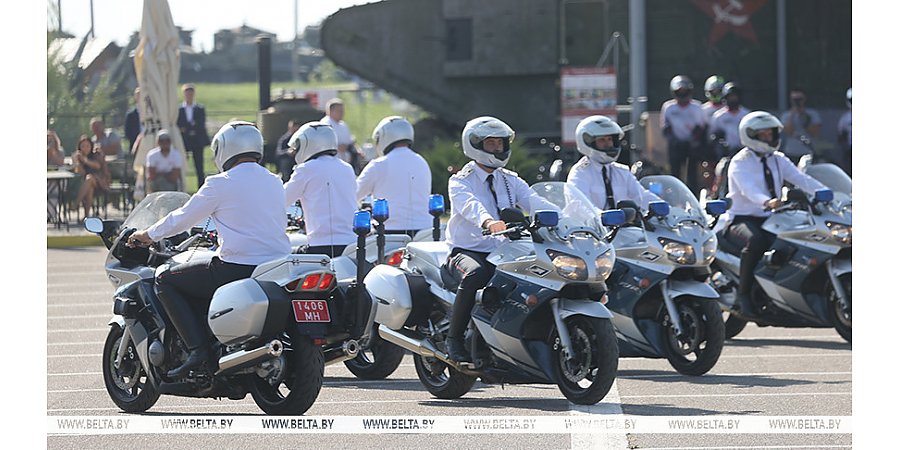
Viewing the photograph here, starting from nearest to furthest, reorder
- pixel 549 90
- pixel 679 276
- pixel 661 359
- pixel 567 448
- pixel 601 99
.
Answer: pixel 567 448 → pixel 679 276 → pixel 661 359 → pixel 601 99 → pixel 549 90

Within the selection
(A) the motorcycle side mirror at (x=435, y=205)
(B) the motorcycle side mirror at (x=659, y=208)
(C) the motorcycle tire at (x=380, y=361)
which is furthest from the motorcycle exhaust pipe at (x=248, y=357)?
(B) the motorcycle side mirror at (x=659, y=208)

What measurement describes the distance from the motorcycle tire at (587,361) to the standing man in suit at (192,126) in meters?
15.6

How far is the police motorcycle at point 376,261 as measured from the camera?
1154 cm

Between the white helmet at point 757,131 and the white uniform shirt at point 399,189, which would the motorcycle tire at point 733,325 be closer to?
the white helmet at point 757,131

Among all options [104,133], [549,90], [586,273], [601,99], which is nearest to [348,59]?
[549,90]

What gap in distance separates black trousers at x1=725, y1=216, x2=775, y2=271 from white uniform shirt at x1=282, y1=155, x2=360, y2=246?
10.9 feet

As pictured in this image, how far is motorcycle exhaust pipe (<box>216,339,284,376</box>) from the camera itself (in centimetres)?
991

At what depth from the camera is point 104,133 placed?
28969mm

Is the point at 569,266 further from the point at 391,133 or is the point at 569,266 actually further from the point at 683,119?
the point at 683,119

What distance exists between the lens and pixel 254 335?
32.7 feet

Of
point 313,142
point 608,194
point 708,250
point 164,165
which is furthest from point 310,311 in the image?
point 164,165
